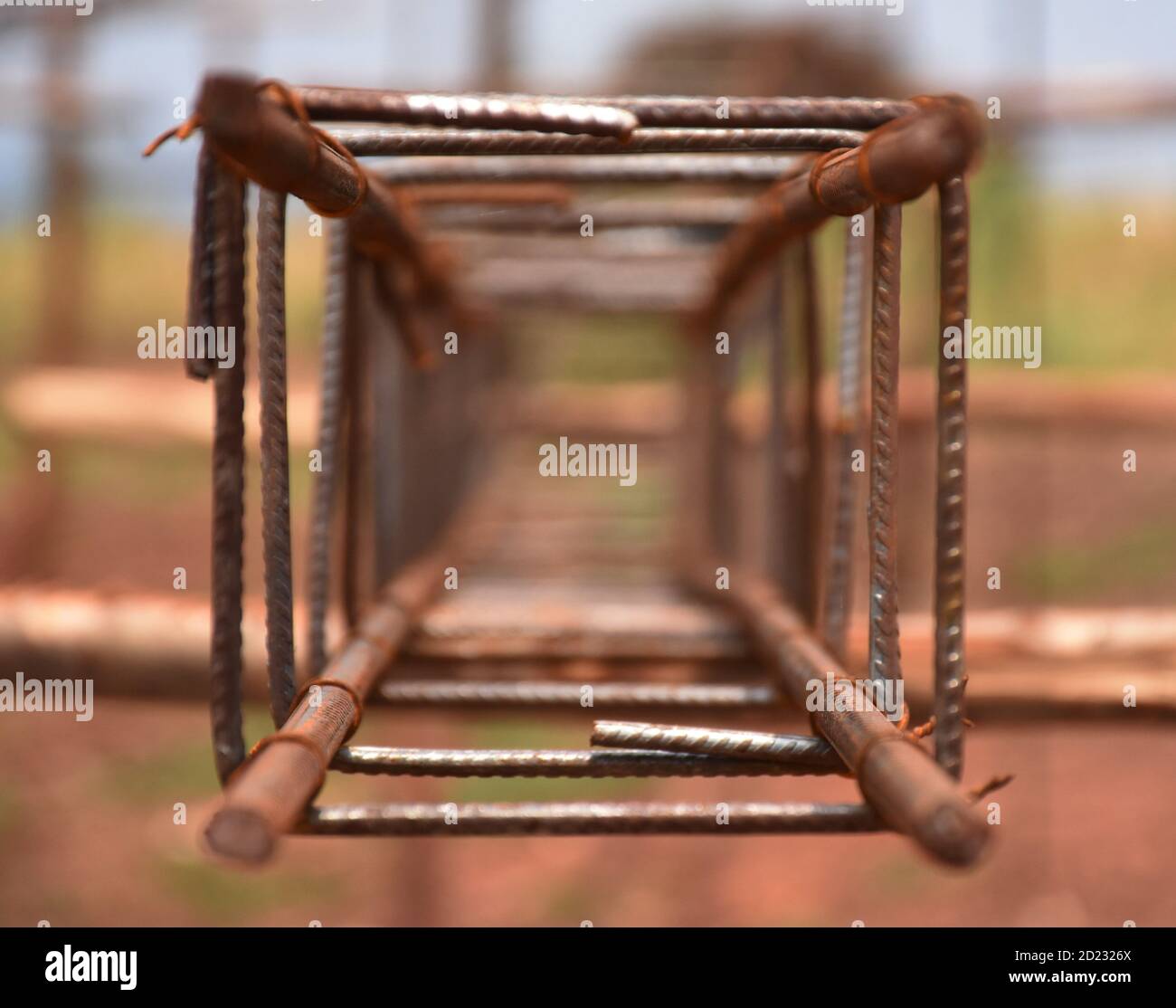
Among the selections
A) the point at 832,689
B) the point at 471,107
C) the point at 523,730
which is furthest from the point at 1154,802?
the point at 471,107

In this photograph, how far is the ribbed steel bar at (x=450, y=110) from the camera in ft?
1.85

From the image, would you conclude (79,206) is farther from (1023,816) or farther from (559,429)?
(1023,816)

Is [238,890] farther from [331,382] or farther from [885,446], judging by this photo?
[885,446]

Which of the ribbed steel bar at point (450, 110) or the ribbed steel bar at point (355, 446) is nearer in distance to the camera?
the ribbed steel bar at point (450, 110)

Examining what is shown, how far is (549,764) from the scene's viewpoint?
657 mm

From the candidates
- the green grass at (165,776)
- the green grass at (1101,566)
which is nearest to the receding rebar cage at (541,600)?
the green grass at (165,776)

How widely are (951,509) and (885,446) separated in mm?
57

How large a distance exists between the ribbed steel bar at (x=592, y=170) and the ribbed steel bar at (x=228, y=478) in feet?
1.00

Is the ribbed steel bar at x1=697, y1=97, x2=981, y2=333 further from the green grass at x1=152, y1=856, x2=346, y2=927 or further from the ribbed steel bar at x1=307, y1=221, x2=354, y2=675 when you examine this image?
the green grass at x1=152, y1=856, x2=346, y2=927

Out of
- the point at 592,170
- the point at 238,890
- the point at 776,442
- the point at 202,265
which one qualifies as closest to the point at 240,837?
the point at 202,265

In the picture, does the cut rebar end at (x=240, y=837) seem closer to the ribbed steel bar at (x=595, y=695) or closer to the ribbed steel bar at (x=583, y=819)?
the ribbed steel bar at (x=583, y=819)

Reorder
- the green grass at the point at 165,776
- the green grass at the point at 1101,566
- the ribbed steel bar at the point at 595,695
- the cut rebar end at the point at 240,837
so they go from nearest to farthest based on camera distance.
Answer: the cut rebar end at the point at 240,837 < the ribbed steel bar at the point at 595,695 < the green grass at the point at 165,776 < the green grass at the point at 1101,566

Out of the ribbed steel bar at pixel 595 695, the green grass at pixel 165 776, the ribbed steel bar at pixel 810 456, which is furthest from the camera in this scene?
the green grass at pixel 165 776
